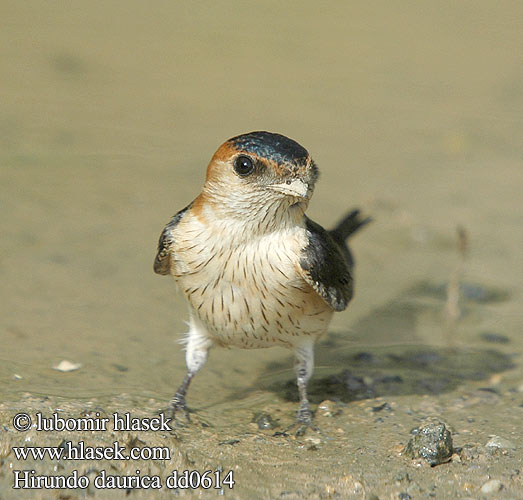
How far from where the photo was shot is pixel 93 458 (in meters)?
3.85

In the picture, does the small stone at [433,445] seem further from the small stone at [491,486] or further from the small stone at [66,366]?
the small stone at [66,366]

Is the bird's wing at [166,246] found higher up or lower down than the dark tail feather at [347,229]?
lower down

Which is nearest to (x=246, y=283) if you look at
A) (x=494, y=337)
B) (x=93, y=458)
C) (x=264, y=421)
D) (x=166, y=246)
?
(x=166, y=246)

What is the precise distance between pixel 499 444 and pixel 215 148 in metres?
5.72

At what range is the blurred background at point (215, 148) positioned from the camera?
5.90m

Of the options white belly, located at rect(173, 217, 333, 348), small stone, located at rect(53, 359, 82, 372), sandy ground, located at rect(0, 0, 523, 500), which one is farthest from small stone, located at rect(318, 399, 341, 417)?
small stone, located at rect(53, 359, 82, 372)

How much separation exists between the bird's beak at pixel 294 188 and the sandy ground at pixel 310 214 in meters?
1.37

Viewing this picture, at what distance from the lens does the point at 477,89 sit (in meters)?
11.6

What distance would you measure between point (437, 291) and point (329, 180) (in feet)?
7.08

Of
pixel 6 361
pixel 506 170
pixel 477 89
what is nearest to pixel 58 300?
pixel 6 361

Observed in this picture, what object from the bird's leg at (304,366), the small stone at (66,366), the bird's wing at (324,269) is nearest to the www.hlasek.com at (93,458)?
the small stone at (66,366)

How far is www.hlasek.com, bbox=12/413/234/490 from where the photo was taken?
373 centimetres

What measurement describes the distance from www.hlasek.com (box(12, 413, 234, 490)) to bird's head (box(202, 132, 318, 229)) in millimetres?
1309

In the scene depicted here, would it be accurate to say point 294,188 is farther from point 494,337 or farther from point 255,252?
point 494,337
